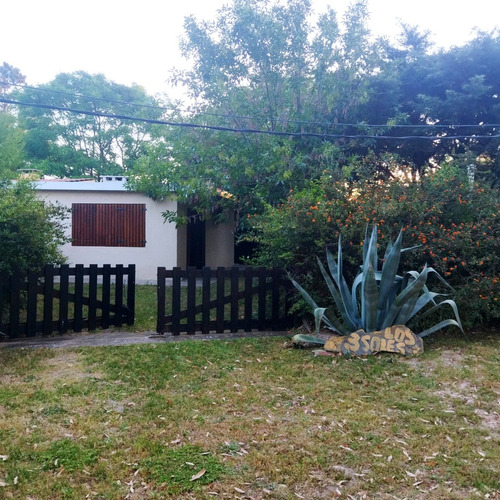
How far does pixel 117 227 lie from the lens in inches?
571

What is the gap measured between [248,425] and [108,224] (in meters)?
11.3

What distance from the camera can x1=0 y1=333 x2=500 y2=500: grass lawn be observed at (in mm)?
3182

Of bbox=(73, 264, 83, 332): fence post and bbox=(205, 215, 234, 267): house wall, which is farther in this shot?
bbox=(205, 215, 234, 267): house wall

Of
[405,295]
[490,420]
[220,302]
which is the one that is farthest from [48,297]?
[490,420]

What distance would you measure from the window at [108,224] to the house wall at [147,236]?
116 mm

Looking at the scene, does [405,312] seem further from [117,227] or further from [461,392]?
[117,227]

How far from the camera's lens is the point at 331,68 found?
13148 mm

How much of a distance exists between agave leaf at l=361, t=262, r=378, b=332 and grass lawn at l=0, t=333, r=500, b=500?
537 mm

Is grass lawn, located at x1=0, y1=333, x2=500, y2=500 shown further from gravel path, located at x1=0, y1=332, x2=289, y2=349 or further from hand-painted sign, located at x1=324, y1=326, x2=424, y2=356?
gravel path, located at x1=0, y1=332, x2=289, y2=349

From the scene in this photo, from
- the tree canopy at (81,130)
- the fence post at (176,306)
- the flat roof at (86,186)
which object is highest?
the tree canopy at (81,130)

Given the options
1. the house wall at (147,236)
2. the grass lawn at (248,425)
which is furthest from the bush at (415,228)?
the house wall at (147,236)

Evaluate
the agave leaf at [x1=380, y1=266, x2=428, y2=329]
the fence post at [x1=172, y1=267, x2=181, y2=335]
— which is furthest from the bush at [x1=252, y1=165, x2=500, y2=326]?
the fence post at [x1=172, y1=267, x2=181, y2=335]

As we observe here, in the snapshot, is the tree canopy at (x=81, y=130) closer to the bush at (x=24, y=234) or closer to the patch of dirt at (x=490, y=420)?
the bush at (x=24, y=234)

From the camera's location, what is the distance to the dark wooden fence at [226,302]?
744cm
